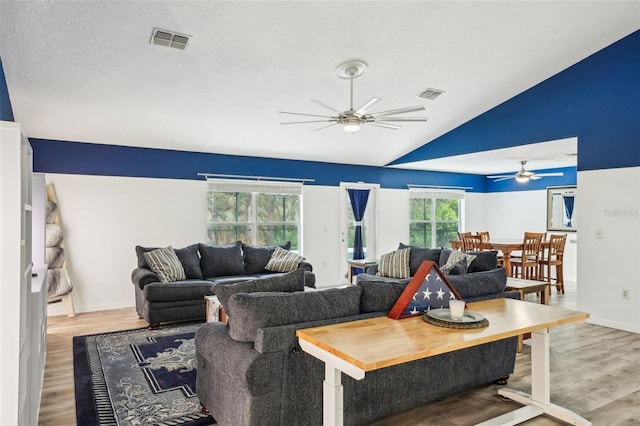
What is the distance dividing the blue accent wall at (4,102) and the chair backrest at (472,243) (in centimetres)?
658

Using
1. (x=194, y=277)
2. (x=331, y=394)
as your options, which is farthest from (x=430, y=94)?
(x=331, y=394)

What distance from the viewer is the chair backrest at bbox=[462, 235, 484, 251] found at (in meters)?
6.81

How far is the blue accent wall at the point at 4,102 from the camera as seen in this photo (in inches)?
140

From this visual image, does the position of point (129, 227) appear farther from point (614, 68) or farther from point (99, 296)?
point (614, 68)

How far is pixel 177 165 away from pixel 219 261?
1718 mm

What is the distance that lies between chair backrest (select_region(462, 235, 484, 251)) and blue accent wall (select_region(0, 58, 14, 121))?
658cm

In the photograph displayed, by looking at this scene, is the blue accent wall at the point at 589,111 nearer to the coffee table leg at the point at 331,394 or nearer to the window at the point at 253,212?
the window at the point at 253,212

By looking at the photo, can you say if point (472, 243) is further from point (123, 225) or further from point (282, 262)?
point (123, 225)

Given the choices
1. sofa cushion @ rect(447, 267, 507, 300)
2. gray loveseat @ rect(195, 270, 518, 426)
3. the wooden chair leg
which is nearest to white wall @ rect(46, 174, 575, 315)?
the wooden chair leg

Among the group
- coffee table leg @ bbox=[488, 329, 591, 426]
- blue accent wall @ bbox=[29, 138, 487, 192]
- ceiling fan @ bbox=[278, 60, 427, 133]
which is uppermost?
ceiling fan @ bbox=[278, 60, 427, 133]

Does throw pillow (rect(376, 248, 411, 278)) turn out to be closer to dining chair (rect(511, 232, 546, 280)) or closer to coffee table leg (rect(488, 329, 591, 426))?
dining chair (rect(511, 232, 546, 280))

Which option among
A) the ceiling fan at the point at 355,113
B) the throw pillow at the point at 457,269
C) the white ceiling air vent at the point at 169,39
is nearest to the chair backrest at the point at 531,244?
the throw pillow at the point at 457,269

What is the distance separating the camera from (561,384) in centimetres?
308

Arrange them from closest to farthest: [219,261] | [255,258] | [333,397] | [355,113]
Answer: [333,397] → [355,113] → [219,261] → [255,258]
